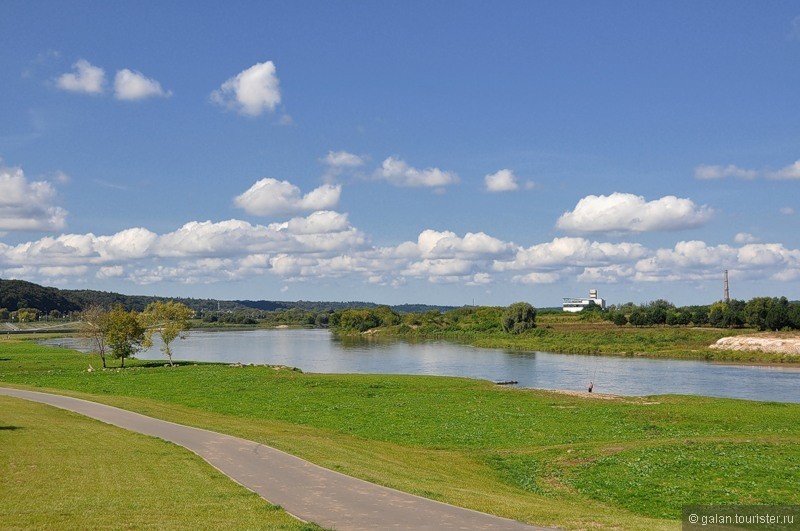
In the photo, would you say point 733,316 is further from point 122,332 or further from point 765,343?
point 122,332

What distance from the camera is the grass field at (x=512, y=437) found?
2195 centimetres

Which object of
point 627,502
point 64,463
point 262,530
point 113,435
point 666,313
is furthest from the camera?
point 666,313

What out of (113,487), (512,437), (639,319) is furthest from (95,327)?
(639,319)

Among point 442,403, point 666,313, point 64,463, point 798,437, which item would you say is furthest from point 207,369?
point 666,313

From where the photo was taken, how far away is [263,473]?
893 inches

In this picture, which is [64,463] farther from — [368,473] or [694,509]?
[694,509]

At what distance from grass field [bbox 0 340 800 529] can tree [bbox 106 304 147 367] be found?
15791 mm

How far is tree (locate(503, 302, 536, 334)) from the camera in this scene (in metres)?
159

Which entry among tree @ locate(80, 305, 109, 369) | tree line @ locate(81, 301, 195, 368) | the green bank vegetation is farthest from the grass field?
the green bank vegetation

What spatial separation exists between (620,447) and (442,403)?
2055 cm

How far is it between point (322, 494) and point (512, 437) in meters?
18.5

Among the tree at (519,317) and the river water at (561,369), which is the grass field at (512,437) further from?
the tree at (519,317)

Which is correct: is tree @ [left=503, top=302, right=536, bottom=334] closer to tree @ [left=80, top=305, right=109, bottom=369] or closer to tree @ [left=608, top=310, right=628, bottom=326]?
tree @ [left=608, top=310, right=628, bottom=326]

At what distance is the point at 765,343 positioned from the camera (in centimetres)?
10956
